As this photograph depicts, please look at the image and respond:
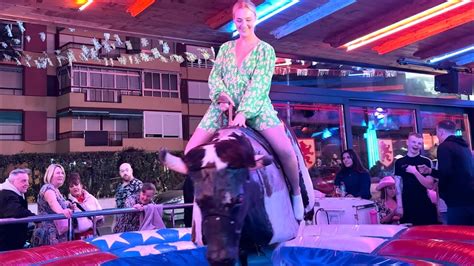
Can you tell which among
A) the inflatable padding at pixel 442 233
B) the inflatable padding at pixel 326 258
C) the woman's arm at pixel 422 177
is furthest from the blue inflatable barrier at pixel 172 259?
the woman's arm at pixel 422 177

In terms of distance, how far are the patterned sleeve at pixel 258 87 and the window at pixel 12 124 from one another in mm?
21220

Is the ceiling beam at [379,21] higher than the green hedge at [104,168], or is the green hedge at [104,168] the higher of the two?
the ceiling beam at [379,21]

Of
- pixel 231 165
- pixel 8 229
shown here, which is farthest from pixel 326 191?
pixel 231 165

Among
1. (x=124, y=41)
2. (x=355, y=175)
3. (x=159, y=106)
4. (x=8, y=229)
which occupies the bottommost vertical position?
(x=8, y=229)

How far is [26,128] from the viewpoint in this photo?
20969 millimetres

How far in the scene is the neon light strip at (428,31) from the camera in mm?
5148

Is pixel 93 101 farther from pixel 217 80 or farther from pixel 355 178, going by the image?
pixel 217 80

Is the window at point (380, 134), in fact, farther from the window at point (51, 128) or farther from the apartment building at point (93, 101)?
the window at point (51, 128)

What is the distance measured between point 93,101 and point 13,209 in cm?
1910

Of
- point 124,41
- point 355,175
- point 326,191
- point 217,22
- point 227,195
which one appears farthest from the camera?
point 124,41

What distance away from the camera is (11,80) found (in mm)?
21047

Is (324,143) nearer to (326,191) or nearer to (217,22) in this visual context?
(326,191)

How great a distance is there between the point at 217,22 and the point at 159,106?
757 inches

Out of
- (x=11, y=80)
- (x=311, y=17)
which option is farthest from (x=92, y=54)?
(x=311, y=17)
